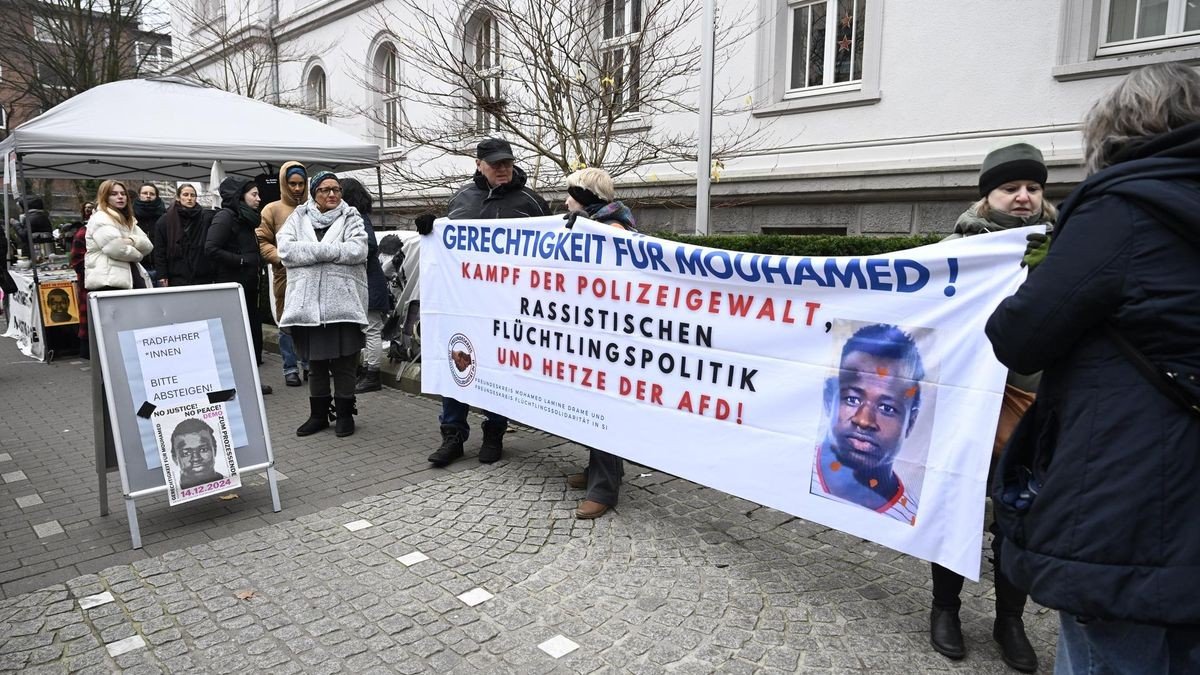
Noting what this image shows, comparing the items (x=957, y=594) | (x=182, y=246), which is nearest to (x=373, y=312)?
(x=182, y=246)

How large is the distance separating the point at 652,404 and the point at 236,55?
21.9 m

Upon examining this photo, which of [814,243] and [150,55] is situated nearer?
[814,243]

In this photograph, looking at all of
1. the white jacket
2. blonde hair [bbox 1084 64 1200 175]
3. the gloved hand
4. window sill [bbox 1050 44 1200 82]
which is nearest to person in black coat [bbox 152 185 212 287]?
the white jacket

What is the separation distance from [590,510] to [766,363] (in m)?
1.44

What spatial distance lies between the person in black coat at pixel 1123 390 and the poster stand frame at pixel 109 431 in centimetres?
398

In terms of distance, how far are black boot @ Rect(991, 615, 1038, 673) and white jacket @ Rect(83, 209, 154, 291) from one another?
8093mm

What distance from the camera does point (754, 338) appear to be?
140 inches

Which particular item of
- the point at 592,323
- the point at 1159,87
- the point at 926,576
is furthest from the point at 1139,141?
the point at 592,323

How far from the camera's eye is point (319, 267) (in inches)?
226

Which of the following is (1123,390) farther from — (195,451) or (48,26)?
(48,26)

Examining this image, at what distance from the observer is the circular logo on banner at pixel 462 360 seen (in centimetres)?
519

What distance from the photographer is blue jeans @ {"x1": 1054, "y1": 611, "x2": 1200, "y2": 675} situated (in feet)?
5.70

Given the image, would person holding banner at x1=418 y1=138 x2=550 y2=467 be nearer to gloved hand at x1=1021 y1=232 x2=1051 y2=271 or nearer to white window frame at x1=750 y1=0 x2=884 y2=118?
gloved hand at x1=1021 y1=232 x2=1051 y2=271

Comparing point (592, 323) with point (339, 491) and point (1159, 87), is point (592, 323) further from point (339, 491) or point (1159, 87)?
point (1159, 87)
